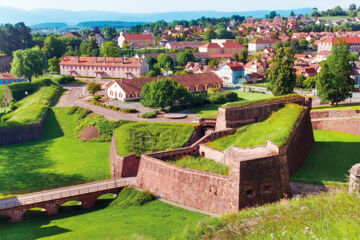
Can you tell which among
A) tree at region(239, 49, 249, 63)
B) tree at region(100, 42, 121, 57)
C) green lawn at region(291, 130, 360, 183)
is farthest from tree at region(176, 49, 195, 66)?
green lawn at region(291, 130, 360, 183)

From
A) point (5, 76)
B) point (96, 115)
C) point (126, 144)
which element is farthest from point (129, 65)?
point (126, 144)

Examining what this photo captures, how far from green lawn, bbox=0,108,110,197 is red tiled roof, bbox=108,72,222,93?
49.9ft

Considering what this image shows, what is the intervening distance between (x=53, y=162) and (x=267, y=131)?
878 inches

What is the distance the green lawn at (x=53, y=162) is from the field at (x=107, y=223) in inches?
172

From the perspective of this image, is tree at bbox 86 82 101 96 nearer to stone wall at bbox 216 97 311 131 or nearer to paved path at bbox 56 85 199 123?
paved path at bbox 56 85 199 123

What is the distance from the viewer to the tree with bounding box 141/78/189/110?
53469 mm

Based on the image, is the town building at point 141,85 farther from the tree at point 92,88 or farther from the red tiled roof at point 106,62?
the red tiled roof at point 106,62

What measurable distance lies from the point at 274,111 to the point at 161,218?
61.1 feet

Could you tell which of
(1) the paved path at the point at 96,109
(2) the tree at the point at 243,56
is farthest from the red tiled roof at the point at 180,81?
(2) the tree at the point at 243,56

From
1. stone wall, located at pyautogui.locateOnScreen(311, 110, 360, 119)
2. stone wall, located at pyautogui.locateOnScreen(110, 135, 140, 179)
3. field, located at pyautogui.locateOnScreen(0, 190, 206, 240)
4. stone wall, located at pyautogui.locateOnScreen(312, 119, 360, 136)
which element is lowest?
field, located at pyautogui.locateOnScreen(0, 190, 206, 240)

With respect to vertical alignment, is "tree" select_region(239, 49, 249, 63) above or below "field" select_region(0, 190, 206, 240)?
above

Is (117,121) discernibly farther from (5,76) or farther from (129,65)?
(5,76)

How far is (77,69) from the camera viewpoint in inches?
3669

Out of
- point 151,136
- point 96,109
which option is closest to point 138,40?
point 96,109
